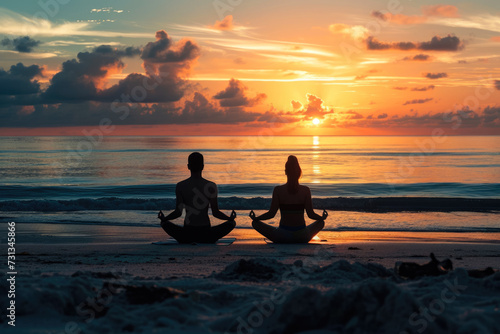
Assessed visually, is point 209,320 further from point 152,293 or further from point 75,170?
point 75,170

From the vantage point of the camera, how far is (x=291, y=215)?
10.0 meters

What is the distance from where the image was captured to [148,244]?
1031cm

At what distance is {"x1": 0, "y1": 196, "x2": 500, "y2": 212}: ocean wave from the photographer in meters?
21.9

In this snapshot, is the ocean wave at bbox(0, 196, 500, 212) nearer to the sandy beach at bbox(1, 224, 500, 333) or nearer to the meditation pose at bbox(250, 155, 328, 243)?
the meditation pose at bbox(250, 155, 328, 243)

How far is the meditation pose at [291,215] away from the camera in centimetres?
989

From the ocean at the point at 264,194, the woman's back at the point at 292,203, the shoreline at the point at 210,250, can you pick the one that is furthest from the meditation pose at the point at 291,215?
the ocean at the point at 264,194

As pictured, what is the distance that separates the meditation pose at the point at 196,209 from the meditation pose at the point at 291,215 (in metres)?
0.78

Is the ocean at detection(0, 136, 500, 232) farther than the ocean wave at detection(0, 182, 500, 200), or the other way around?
the ocean wave at detection(0, 182, 500, 200)

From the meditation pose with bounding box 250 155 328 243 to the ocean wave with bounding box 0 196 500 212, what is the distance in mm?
11962

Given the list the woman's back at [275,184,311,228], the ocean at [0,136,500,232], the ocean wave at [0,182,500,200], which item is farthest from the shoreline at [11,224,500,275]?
the ocean wave at [0,182,500,200]

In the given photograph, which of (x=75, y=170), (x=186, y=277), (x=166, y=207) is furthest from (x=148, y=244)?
(x=75, y=170)

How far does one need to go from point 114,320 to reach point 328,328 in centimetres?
171

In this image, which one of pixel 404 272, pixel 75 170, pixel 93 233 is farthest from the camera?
pixel 75 170

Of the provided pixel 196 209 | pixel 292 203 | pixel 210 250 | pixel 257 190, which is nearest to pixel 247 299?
pixel 210 250
